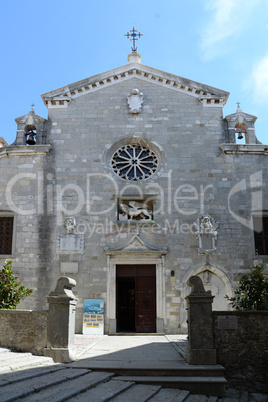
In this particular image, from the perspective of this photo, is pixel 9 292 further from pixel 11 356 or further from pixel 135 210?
pixel 135 210

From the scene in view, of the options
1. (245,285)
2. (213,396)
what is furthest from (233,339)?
(245,285)

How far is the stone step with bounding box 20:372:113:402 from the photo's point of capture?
6200 millimetres

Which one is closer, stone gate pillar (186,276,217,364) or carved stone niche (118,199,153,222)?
stone gate pillar (186,276,217,364)

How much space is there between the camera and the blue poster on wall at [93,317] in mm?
14531

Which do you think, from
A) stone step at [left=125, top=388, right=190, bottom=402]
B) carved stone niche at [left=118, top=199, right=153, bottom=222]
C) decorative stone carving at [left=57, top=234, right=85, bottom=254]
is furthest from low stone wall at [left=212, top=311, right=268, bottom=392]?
decorative stone carving at [left=57, top=234, right=85, bottom=254]

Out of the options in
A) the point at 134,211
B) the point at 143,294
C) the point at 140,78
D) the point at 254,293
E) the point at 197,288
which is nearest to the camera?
the point at 197,288

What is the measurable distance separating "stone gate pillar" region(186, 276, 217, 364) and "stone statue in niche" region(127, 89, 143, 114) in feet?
31.5

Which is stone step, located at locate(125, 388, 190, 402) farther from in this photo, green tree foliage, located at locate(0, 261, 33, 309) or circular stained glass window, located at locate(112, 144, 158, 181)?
circular stained glass window, located at locate(112, 144, 158, 181)

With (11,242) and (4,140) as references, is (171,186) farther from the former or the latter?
(4,140)


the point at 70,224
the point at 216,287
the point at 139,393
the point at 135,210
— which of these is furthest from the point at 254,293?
the point at 70,224

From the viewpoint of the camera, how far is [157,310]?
1484 cm

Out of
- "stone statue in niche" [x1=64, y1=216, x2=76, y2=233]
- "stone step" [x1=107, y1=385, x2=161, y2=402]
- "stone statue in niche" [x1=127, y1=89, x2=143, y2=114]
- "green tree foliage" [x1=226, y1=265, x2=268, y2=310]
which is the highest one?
"stone statue in niche" [x1=127, y1=89, x2=143, y2=114]

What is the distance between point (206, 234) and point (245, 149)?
3.88 m

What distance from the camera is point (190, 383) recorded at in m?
Result: 8.01
